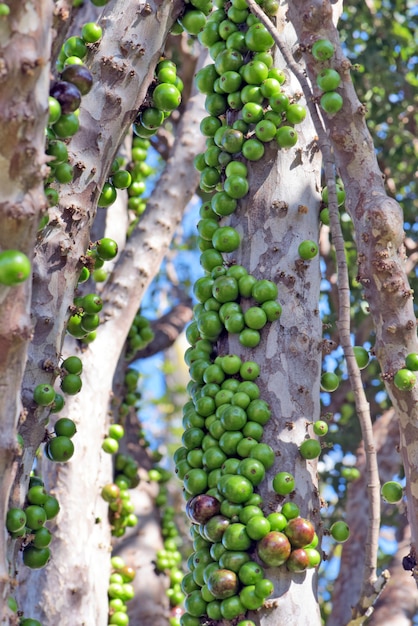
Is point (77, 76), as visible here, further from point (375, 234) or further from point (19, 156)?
point (375, 234)

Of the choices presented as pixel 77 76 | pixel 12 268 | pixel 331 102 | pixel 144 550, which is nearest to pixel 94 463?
pixel 144 550

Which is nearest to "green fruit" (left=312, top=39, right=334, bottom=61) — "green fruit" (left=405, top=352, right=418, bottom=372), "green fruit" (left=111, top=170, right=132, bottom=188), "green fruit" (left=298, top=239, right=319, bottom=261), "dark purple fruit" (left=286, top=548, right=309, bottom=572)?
"green fruit" (left=298, top=239, right=319, bottom=261)

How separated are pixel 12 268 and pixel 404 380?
1.34 metres

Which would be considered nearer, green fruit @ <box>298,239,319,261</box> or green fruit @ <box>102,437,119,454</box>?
green fruit @ <box>298,239,319,261</box>

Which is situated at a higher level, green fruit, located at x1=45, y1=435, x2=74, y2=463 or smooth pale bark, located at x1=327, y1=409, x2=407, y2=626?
green fruit, located at x1=45, y1=435, x2=74, y2=463

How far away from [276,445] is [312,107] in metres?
1.09

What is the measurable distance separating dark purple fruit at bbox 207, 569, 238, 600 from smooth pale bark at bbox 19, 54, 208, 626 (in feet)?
4.62

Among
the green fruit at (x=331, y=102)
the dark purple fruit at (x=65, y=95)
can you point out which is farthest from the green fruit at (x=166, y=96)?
the dark purple fruit at (x=65, y=95)

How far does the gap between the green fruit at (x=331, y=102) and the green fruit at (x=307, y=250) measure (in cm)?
45

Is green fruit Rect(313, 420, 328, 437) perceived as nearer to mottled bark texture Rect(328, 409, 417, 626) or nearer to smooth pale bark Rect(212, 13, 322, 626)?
smooth pale bark Rect(212, 13, 322, 626)

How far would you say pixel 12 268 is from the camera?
149cm

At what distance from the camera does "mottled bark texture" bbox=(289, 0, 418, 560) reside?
2.39 metres

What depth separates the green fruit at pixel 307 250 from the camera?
2718mm

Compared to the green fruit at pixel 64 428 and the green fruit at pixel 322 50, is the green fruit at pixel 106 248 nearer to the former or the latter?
the green fruit at pixel 64 428
